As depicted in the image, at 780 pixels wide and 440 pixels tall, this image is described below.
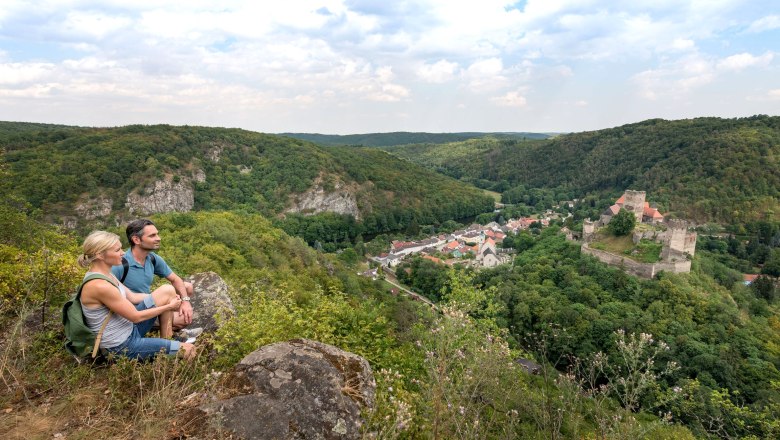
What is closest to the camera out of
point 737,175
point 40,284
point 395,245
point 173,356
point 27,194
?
point 173,356

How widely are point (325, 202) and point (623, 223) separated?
54441 millimetres

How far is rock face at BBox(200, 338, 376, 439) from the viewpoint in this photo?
2912mm

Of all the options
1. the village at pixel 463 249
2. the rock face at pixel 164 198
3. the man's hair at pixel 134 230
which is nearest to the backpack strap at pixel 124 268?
the man's hair at pixel 134 230

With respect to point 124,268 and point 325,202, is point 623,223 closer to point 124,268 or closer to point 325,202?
point 124,268

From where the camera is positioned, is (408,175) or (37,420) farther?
(408,175)

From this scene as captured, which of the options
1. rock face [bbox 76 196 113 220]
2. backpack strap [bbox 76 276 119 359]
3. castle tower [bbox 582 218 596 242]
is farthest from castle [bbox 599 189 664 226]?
rock face [bbox 76 196 113 220]

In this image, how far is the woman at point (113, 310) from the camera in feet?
11.8

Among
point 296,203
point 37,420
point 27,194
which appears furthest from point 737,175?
point 27,194

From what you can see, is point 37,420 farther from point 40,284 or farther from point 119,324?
point 40,284

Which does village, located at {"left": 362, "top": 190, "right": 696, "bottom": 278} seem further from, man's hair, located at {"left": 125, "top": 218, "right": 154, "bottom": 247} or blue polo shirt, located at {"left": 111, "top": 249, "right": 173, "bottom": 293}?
man's hair, located at {"left": 125, "top": 218, "right": 154, "bottom": 247}

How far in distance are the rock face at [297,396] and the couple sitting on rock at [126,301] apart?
1.00m

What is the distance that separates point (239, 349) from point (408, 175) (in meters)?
97.0

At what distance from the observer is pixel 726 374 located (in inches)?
835

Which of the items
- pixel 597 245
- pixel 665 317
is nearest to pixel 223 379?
pixel 665 317
